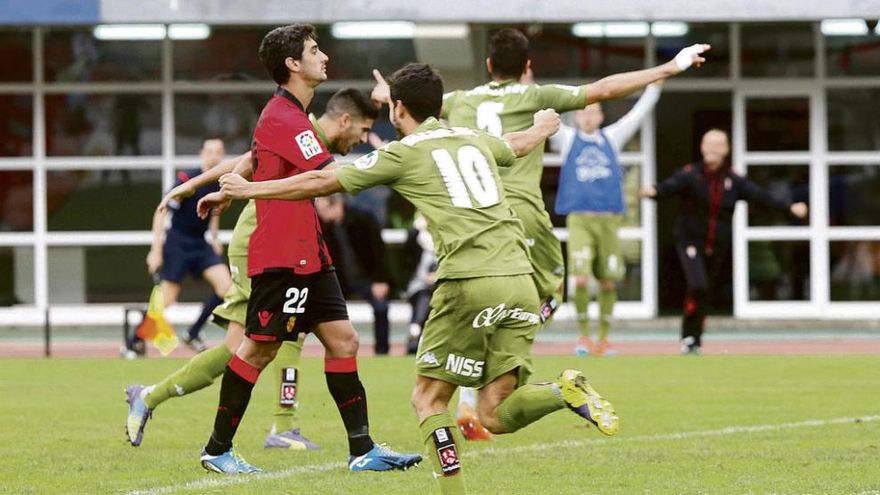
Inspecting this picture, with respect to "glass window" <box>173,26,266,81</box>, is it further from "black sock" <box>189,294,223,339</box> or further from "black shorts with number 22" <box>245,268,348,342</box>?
"black shorts with number 22" <box>245,268,348,342</box>

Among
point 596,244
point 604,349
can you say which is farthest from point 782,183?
point 604,349

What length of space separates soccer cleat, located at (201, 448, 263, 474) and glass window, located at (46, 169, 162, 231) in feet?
46.5

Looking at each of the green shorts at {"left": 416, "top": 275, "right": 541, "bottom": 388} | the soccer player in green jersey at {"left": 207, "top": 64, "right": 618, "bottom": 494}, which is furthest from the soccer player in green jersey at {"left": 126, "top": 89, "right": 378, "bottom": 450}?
the green shorts at {"left": 416, "top": 275, "right": 541, "bottom": 388}

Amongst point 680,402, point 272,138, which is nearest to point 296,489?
point 272,138

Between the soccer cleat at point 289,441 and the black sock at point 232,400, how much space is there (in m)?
1.14

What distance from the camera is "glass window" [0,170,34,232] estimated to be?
22.6 m

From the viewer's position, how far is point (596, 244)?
17250 mm

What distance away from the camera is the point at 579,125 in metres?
17.6

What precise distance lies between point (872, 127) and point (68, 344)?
1014 centimetres

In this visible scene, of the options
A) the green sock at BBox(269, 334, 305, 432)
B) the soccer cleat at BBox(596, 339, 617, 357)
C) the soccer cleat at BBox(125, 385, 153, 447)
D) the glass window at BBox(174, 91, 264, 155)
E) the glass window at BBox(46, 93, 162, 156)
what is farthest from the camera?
the glass window at BBox(46, 93, 162, 156)

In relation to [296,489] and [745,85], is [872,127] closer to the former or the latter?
[745,85]

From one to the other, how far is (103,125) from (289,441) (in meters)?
13.5

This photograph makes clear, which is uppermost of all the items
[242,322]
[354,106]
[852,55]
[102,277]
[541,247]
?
[852,55]

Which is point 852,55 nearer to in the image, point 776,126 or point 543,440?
point 776,126
